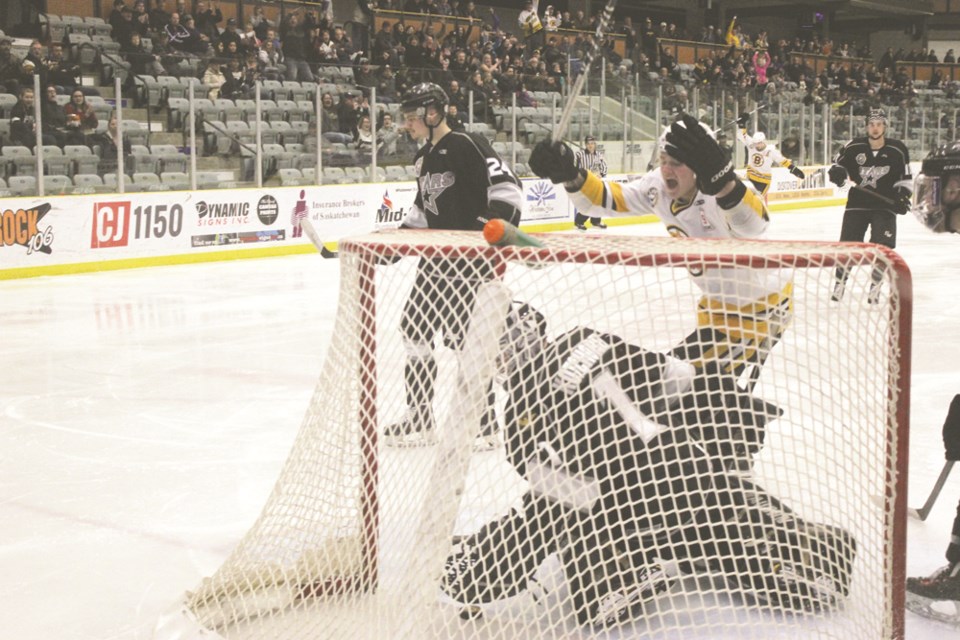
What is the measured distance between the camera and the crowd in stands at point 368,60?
9.46 m

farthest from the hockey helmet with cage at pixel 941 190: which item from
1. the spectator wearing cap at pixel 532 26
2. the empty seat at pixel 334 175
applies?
the spectator wearing cap at pixel 532 26

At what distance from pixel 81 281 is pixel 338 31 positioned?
6.24m

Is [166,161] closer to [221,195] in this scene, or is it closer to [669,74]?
[221,195]

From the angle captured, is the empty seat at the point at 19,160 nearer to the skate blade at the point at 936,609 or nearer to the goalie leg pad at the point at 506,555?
the goalie leg pad at the point at 506,555

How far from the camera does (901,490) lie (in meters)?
1.94

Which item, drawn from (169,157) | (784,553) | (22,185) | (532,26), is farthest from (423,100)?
(532,26)

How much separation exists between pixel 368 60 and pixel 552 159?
1180 centimetres

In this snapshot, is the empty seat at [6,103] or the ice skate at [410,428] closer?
the ice skate at [410,428]

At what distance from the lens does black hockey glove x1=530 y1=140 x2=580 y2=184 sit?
9.27 ft

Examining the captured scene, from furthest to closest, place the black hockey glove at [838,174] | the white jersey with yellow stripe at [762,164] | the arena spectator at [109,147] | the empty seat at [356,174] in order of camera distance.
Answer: the empty seat at [356,174] < the white jersey with yellow stripe at [762,164] < the arena spectator at [109,147] < the black hockey glove at [838,174]

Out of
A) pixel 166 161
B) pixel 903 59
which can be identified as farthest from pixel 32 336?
pixel 903 59

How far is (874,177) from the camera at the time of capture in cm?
697

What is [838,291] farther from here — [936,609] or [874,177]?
[874,177]

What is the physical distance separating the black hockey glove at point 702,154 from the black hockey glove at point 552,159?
28cm
